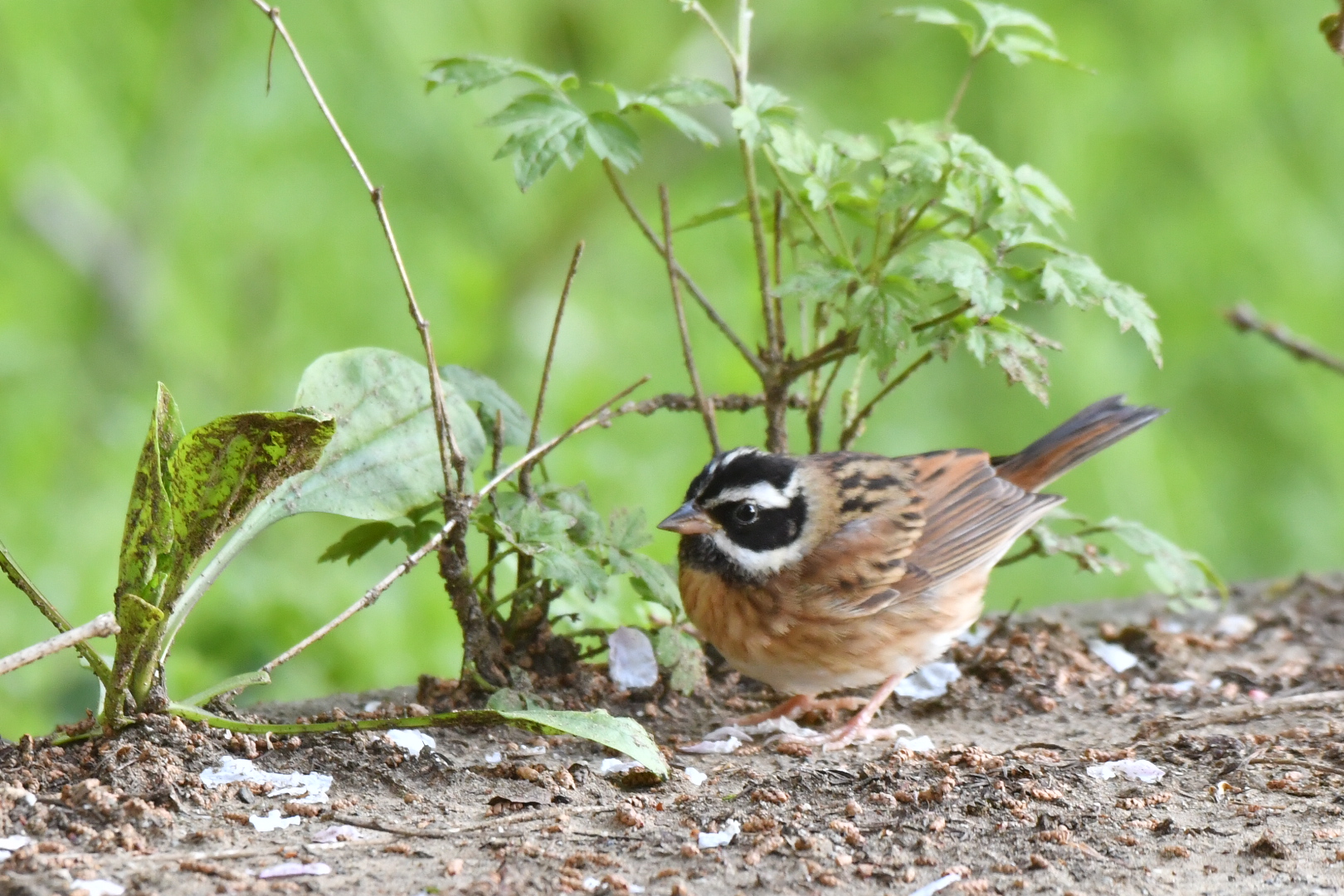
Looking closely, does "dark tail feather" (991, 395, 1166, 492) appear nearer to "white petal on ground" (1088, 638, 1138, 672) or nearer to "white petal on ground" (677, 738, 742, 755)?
"white petal on ground" (1088, 638, 1138, 672)

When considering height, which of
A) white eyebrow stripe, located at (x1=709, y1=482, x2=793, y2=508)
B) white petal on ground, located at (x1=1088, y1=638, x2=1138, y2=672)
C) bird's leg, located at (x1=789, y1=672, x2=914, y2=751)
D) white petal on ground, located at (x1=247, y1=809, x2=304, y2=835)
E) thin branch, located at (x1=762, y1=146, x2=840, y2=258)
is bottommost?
Answer: white petal on ground, located at (x1=1088, y1=638, x2=1138, y2=672)

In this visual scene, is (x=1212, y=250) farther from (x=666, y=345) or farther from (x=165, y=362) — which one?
(x=165, y=362)

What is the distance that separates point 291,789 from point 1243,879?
1769 mm

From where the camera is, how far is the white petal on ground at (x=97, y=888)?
2174mm

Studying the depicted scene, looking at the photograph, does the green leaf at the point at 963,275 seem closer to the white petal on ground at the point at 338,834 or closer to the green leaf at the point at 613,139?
the green leaf at the point at 613,139

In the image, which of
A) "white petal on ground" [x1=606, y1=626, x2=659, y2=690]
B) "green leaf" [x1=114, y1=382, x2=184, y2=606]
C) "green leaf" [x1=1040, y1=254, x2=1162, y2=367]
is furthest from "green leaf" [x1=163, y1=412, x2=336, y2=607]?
"green leaf" [x1=1040, y1=254, x2=1162, y2=367]

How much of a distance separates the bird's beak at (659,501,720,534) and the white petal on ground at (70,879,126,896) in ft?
5.93

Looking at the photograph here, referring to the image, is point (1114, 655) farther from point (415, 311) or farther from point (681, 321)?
point (415, 311)

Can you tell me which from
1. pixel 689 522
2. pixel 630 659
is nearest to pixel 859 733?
pixel 630 659

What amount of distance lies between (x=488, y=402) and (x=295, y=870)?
140 cm

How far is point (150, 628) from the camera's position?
9.05 feet

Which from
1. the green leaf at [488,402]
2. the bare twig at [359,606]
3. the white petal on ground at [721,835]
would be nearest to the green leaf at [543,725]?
the bare twig at [359,606]

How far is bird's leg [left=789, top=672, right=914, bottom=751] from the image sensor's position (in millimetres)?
3469

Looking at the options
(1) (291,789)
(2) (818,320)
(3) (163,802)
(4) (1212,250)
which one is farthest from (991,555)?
(4) (1212,250)
